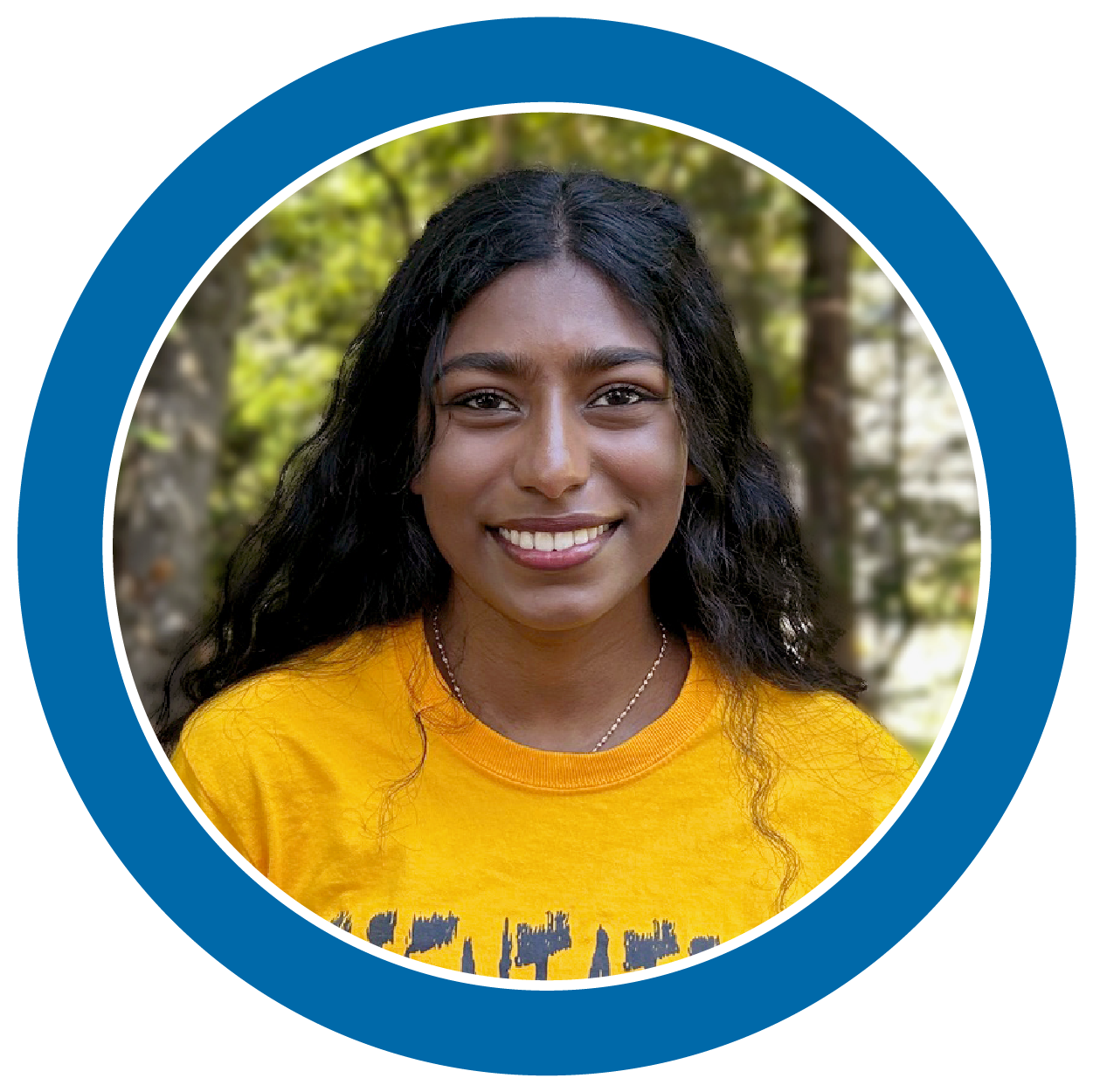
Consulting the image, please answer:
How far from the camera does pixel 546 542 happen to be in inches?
110

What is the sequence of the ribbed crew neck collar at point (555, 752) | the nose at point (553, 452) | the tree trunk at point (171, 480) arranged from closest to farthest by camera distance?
the nose at point (553, 452) → the ribbed crew neck collar at point (555, 752) → the tree trunk at point (171, 480)

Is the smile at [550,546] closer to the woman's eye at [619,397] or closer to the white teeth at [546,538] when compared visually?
the white teeth at [546,538]

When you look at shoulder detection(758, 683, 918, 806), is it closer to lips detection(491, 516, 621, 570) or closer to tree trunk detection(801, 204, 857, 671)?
lips detection(491, 516, 621, 570)

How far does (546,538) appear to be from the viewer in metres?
2.79

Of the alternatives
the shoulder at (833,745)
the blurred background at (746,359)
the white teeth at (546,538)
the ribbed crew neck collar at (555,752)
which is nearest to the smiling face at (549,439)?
the white teeth at (546,538)

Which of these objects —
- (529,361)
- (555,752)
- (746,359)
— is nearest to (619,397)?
(529,361)

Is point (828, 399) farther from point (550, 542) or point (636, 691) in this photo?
point (550, 542)

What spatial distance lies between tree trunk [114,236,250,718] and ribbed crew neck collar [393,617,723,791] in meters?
2.75

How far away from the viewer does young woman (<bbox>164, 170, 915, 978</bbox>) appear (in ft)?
9.20

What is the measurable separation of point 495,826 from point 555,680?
0.34 metres

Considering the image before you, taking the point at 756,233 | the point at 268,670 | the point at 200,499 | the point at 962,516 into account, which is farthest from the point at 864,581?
the point at 268,670

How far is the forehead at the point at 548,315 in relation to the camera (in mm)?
2771

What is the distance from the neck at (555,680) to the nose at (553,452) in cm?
41

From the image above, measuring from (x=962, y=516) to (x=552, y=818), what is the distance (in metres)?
4.37
